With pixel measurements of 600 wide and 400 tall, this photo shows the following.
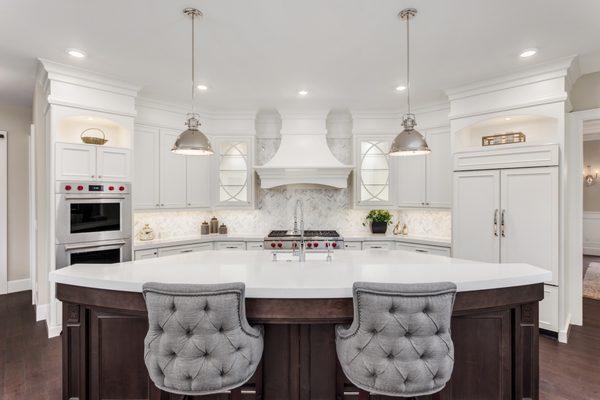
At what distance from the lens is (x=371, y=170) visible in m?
5.00

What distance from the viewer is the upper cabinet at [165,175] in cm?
428

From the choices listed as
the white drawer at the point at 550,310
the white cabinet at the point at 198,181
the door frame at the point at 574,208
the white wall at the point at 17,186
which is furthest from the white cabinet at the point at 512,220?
the white wall at the point at 17,186

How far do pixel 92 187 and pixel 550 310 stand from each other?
506 centimetres

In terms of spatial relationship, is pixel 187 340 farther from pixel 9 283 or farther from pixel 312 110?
pixel 9 283

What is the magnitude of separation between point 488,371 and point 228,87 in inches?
151

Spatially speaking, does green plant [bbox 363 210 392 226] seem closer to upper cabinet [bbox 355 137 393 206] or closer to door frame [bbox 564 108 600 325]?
upper cabinet [bbox 355 137 393 206]

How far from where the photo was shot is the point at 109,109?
145 inches

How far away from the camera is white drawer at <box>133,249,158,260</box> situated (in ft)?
13.1

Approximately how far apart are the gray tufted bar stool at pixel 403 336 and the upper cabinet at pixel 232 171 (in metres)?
3.71

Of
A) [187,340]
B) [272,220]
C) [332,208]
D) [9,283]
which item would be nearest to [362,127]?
[332,208]

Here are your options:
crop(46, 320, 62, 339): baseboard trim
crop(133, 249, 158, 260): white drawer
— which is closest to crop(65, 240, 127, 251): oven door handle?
crop(133, 249, 158, 260): white drawer

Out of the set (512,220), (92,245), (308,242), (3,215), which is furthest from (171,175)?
(512,220)

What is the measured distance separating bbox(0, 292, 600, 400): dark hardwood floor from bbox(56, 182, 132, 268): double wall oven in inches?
33.3

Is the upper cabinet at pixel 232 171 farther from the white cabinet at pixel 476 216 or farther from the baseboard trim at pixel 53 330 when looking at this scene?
the white cabinet at pixel 476 216
